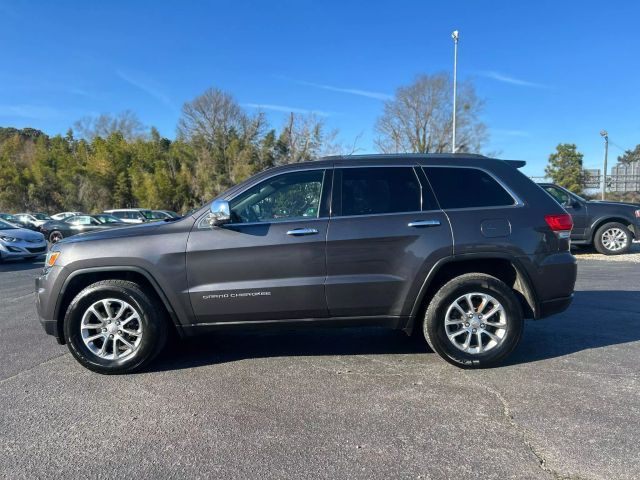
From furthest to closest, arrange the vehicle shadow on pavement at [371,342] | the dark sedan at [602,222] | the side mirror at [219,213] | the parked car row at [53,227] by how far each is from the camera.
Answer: the parked car row at [53,227] → the dark sedan at [602,222] → the vehicle shadow on pavement at [371,342] → the side mirror at [219,213]

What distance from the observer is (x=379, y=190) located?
163 inches

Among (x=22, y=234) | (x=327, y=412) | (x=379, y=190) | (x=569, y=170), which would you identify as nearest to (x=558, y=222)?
(x=379, y=190)

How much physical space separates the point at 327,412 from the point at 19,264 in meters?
13.2

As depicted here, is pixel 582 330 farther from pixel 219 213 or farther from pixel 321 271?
pixel 219 213

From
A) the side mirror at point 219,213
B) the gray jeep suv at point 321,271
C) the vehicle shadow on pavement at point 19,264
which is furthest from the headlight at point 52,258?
the vehicle shadow on pavement at point 19,264

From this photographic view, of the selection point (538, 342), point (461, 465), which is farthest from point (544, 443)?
point (538, 342)

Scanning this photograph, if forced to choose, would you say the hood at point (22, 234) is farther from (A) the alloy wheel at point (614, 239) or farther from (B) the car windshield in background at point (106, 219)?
(A) the alloy wheel at point (614, 239)

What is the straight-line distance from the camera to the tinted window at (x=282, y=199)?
4.07 meters

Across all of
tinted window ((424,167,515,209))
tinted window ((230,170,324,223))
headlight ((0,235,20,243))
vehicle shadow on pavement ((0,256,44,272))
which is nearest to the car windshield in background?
vehicle shadow on pavement ((0,256,44,272))

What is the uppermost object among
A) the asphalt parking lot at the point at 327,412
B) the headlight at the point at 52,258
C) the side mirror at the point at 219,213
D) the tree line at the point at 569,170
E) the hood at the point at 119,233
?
the tree line at the point at 569,170

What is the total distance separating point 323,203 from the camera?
409cm

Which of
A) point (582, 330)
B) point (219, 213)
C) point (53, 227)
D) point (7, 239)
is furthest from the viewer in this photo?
point (53, 227)

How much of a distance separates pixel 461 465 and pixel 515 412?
844mm

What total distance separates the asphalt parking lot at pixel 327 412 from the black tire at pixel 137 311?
0.14 m
